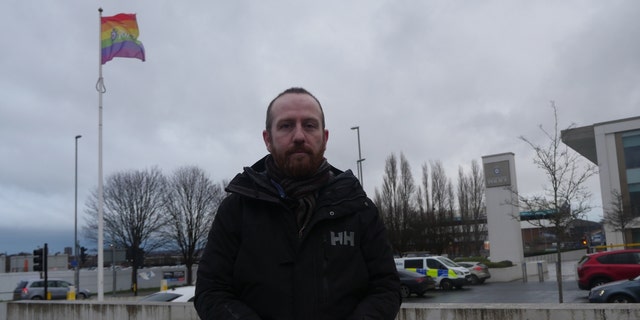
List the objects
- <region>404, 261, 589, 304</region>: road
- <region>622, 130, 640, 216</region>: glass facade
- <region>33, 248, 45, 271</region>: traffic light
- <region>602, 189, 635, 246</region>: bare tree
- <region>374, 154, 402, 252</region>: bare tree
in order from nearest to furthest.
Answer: <region>404, 261, 589, 304</region>: road
<region>33, 248, 45, 271</region>: traffic light
<region>602, 189, 635, 246</region>: bare tree
<region>622, 130, 640, 216</region>: glass facade
<region>374, 154, 402, 252</region>: bare tree

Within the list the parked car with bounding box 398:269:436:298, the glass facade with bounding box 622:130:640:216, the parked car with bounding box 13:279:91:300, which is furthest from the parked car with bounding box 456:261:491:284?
the parked car with bounding box 13:279:91:300

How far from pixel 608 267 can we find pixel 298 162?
22397mm

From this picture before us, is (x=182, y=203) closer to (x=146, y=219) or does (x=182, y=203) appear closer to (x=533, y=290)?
(x=146, y=219)

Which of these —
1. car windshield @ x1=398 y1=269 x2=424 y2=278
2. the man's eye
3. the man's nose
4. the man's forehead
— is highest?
the man's forehead

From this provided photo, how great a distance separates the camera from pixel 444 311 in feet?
23.1

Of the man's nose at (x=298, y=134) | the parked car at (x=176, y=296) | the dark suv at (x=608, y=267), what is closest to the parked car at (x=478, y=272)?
the dark suv at (x=608, y=267)

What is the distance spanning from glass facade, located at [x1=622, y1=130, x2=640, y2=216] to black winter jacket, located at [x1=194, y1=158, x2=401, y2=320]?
45.6 m

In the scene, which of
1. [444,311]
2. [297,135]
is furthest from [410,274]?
[297,135]

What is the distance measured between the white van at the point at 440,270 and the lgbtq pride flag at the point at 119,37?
674 inches

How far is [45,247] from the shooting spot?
2103 centimetres

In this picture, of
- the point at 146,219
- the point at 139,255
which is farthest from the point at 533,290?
the point at 146,219

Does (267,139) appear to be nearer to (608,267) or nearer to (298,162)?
(298,162)

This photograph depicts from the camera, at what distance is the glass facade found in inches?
1654

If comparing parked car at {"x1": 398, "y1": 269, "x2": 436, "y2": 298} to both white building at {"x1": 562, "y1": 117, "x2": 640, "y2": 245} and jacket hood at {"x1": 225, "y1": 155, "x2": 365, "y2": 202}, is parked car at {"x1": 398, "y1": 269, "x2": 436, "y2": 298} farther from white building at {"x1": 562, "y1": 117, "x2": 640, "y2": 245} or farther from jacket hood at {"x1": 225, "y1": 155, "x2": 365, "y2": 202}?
jacket hood at {"x1": 225, "y1": 155, "x2": 365, "y2": 202}
